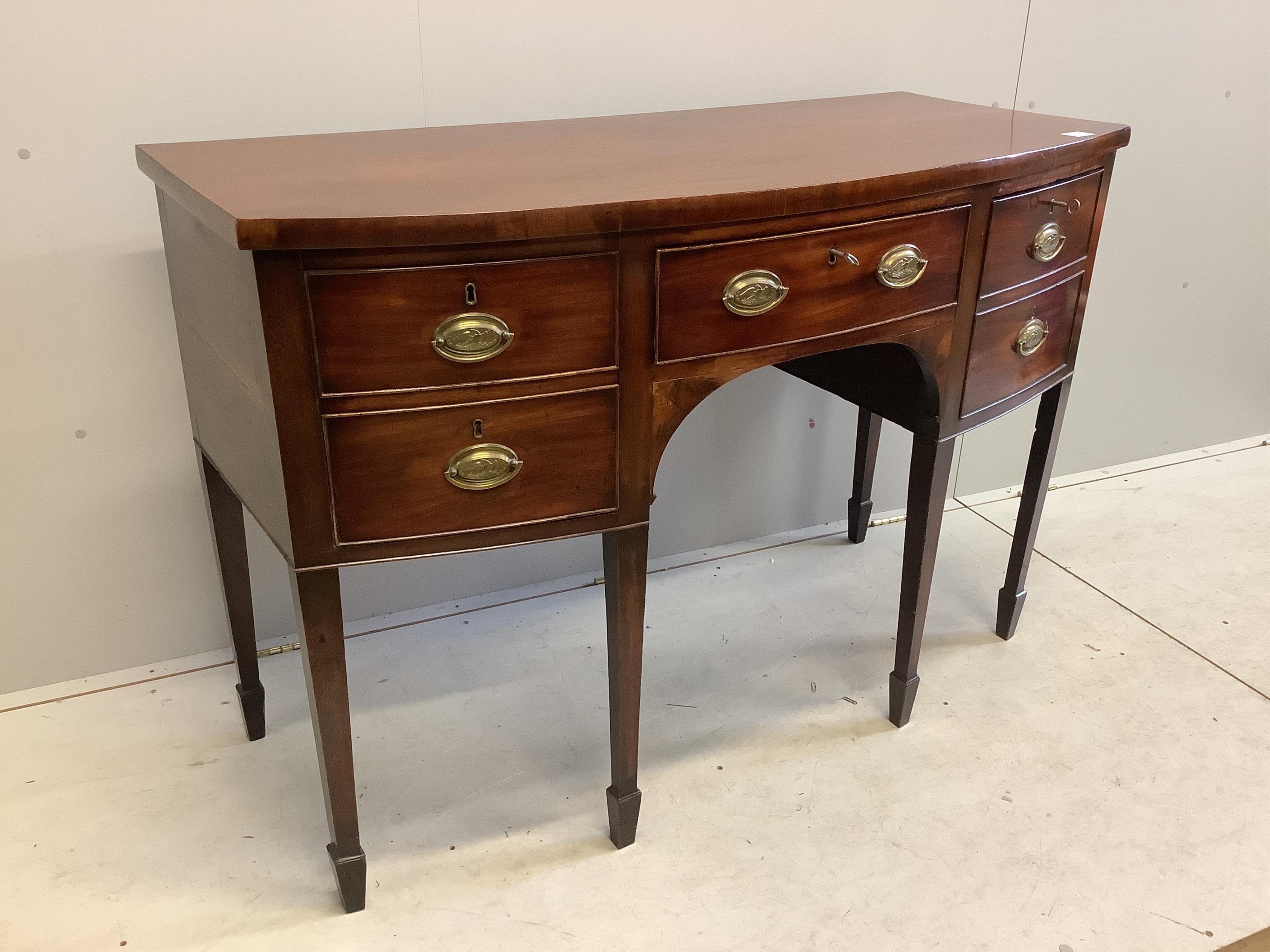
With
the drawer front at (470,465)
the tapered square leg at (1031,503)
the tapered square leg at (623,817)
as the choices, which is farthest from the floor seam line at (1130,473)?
the drawer front at (470,465)

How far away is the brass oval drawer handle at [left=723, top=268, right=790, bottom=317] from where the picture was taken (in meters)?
1.16

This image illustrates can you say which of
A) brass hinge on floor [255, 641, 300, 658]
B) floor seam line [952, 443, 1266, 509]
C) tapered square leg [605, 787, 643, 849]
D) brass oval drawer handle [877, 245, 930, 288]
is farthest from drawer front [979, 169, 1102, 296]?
brass hinge on floor [255, 641, 300, 658]

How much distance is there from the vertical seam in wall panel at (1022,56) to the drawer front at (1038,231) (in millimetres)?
544

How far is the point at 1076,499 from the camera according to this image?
7.73ft

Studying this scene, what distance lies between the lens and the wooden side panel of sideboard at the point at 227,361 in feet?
3.41

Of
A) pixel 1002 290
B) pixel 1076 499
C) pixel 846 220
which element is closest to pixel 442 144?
pixel 846 220

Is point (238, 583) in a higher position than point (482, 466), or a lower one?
lower

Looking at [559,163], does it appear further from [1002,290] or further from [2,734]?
[2,734]

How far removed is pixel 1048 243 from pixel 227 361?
3.41ft

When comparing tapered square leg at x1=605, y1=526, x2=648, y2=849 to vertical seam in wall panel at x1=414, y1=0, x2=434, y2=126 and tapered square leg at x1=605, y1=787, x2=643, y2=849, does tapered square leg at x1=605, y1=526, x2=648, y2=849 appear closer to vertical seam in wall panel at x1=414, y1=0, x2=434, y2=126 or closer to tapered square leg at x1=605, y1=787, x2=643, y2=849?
tapered square leg at x1=605, y1=787, x2=643, y2=849

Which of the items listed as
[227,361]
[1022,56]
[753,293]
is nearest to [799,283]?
[753,293]

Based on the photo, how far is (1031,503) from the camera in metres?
1.78

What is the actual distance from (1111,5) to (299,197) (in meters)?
1.67

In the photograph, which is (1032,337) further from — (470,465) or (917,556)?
(470,465)
